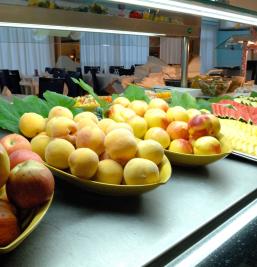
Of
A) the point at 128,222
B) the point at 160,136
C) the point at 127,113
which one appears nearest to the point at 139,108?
the point at 127,113

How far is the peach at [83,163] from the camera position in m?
0.52

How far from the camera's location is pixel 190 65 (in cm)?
288

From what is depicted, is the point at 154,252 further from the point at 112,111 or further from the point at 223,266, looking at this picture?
the point at 112,111

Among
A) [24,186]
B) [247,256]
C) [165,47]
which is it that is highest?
[165,47]

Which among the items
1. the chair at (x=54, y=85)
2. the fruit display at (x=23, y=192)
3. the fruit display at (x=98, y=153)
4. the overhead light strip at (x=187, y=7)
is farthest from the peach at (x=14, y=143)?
the chair at (x=54, y=85)

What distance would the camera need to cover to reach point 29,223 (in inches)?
15.8

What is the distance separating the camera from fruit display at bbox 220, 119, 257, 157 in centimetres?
80

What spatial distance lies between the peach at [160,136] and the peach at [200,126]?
6cm

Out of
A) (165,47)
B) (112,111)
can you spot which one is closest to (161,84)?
(112,111)

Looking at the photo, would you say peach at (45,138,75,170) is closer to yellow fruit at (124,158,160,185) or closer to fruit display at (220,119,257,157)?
yellow fruit at (124,158,160,185)

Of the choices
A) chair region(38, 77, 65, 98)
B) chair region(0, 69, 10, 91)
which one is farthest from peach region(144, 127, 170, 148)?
chair region(0, 69, 10, 91)

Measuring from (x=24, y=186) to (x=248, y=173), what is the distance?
496mm

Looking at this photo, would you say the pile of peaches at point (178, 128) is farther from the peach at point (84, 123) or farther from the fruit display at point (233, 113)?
the fruit display at point (233, 113)

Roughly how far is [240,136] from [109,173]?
507 millimetres
